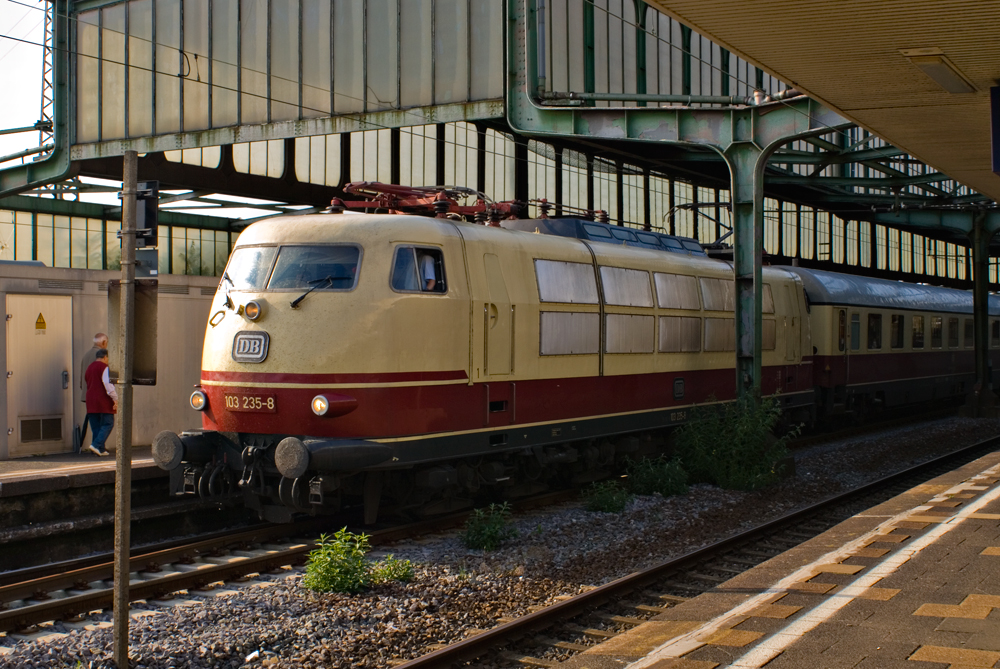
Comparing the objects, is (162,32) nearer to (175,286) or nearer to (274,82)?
(274,82)

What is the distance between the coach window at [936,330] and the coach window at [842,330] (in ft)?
22.7

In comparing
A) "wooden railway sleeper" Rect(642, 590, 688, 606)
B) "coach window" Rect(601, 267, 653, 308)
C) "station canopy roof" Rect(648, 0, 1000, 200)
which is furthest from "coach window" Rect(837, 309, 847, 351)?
"wooden railway sleeper" Rect(642, 590, 688, 606)

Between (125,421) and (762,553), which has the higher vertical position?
(125,421)

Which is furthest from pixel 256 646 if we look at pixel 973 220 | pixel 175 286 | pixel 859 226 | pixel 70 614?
pixel 859 226

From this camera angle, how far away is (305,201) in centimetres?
2559

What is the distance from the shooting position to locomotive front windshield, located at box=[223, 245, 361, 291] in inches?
408

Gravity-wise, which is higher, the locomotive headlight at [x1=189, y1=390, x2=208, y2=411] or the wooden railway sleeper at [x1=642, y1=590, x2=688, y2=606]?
the locomotive headlight at [x1=189, y1=390, x2=208, y2=411]

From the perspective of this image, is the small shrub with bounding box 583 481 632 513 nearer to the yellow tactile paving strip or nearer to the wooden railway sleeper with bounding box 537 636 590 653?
the wooden railway sleeper with bounding box 537 636 590 653

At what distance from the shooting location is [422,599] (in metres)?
8.35

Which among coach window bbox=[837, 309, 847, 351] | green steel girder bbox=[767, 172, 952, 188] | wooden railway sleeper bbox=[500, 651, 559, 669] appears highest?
green steel girder bbox=[767, 172, 952, 188]

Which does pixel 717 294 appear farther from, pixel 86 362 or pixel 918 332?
pixel 918 332

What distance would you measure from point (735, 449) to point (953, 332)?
17.2m

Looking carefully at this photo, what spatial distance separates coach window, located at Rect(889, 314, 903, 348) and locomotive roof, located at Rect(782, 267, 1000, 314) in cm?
29

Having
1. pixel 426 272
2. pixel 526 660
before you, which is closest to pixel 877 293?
pixel 426 272
